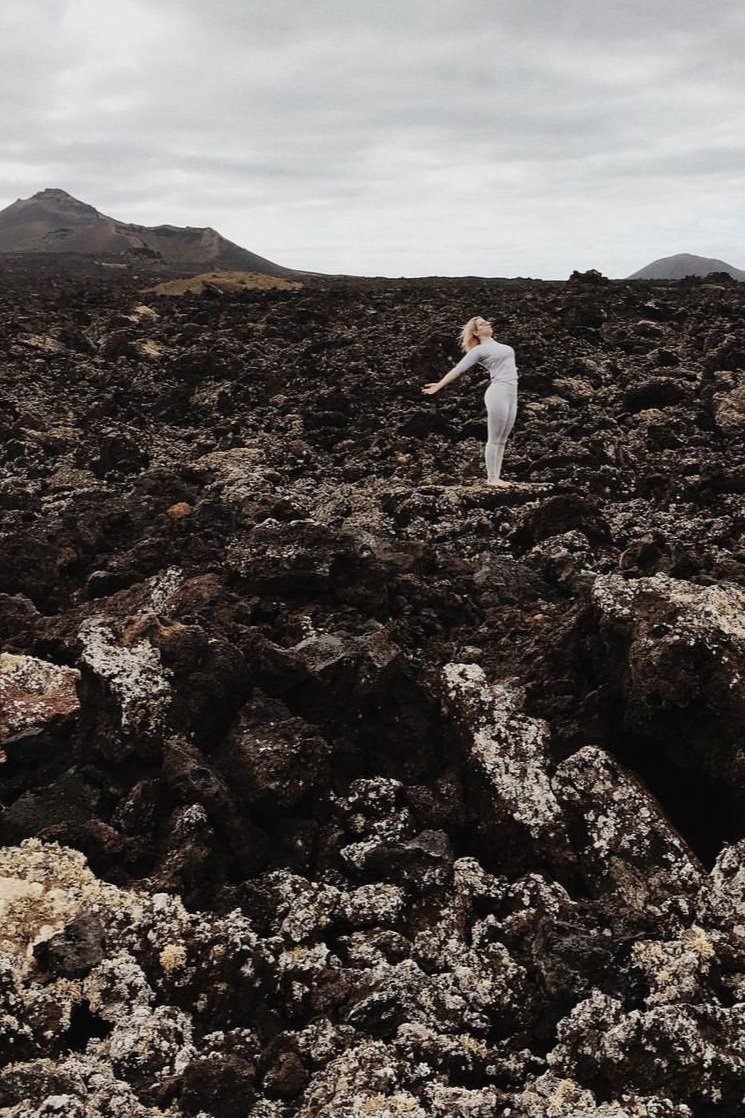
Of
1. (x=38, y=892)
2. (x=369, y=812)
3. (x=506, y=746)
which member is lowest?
(x=38, y=892)

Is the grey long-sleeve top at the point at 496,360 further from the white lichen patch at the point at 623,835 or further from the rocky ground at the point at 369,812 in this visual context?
the white lichen patch at the point at 623,835

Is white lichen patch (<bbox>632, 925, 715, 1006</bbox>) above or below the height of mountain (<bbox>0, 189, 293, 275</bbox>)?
below

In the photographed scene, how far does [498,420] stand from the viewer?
848 cm

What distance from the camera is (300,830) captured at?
144 inches

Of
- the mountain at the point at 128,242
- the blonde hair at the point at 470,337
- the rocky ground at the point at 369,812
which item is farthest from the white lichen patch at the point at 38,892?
the mountain at the point at 128,242

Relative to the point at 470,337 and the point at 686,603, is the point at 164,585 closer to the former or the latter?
the point at 686,603

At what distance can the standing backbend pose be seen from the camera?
8.44 m

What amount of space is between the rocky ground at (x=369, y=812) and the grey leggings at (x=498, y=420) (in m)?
1.07

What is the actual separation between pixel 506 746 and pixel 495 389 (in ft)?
17.6

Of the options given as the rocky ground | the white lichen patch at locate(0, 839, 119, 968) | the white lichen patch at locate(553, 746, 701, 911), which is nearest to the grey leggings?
the rocky ground

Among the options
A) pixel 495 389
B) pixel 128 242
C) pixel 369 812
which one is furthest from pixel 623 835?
pixel 128 242

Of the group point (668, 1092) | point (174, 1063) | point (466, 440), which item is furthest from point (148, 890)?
point (466, 440)

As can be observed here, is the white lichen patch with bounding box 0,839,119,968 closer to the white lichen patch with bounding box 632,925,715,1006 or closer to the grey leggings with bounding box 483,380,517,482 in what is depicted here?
the white lichen patch with bounding box 632,925,715,1006

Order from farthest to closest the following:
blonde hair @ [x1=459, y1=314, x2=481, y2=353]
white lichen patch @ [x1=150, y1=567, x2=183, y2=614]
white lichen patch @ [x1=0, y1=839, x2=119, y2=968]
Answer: blonde hair @ [x1=459, y1=314, x2=481, y2=353]
white lichen patch @ [x1=150, y1=567, x2=183, y2=614]
white lichen patch @ [x1=0, y1=839, x2=119, y2=968]
